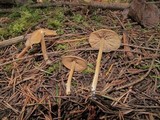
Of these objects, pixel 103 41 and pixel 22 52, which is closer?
pixel 103 41

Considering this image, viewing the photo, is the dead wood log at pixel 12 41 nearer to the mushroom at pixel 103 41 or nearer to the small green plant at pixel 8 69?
the small green plant at pixel 8 69

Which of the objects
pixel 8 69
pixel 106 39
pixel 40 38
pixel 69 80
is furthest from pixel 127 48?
pixel 8 69

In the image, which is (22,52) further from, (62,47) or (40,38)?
(62,47)

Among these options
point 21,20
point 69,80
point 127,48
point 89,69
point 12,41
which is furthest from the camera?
point 21,20

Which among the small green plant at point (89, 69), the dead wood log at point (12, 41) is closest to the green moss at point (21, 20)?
the dead wood log at point (12, 41)

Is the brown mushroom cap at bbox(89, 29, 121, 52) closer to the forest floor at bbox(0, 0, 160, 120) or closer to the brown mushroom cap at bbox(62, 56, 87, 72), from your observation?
the forest floor at bbox(0, 0, 160, 120)

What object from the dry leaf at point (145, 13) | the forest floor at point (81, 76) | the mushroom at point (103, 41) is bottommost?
the forest floor at point (81, 76)

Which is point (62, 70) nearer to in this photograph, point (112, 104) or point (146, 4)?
point (112, 104)
